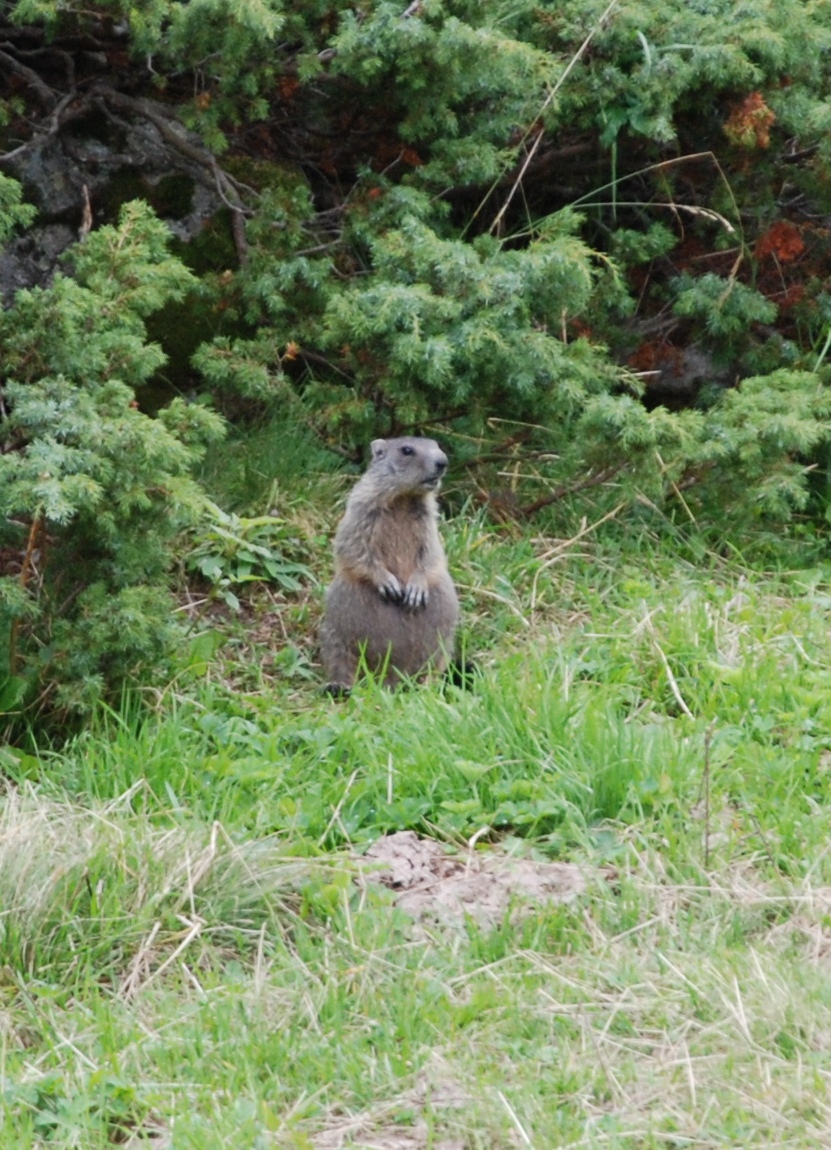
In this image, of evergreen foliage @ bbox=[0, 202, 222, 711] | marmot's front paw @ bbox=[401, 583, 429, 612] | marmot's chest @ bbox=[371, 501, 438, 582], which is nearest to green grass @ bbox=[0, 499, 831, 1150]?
evergreen foliage @ bbox=[0, 202, 222, 711]

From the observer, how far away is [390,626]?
6.23m

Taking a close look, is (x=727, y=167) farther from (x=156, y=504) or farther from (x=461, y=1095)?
(x=461, y=1095)

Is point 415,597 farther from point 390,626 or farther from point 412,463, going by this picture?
point 412,463

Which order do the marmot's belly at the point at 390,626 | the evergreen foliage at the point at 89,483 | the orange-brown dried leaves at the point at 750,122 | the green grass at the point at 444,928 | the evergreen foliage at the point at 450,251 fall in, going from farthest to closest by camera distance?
the orange-brown dried leaves at the point at 750,122 < the marmot's belly at the point at 390,626 < the evergreen foliage at the point at 450,251 < the evergreen foliage at the point at 89,483 < the green grass at the point at 444,928

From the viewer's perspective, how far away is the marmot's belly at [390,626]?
6.18 m

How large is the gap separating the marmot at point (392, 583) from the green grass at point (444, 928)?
0.32m

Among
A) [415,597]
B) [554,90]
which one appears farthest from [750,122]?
[415,597]

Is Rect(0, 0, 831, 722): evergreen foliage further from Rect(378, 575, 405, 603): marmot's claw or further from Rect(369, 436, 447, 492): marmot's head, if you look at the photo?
Rect(378, 575, 405, 603): marmot's claw

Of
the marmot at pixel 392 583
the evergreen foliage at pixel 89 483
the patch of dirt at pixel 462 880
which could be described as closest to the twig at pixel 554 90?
the marmot at pixel 392 583

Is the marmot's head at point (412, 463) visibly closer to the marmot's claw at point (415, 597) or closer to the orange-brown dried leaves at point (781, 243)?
the marmot's claw at point (415, 597)

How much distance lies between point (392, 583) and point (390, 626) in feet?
0.57

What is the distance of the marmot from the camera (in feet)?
20.3

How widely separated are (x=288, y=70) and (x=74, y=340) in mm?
2235

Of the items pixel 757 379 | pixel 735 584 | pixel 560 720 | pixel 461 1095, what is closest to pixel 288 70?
pixel 757 379
